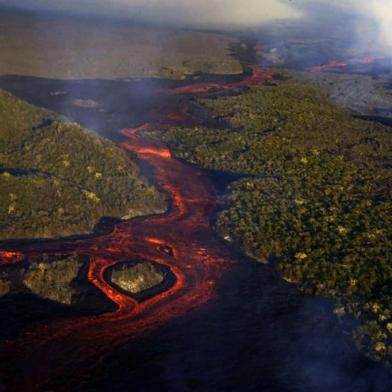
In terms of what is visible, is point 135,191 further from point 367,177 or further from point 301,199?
point 367,177

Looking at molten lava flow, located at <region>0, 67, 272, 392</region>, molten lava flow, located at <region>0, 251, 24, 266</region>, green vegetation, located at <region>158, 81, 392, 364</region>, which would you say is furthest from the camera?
molten lava flow, located at <region>0, 251, 24, 266</region>

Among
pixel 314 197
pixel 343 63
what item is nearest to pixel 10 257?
pixel 314 197

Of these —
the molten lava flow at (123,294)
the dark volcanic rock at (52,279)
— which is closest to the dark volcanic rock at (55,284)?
the dark volcanic rock at (52,279)

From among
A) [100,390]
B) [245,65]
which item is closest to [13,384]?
[100,390]

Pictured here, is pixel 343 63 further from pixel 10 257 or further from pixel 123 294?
pixel 10 257

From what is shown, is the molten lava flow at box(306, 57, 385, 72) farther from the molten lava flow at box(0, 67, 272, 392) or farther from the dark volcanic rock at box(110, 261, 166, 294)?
the dark volcanic rock at box(110, 261, 166, 294)

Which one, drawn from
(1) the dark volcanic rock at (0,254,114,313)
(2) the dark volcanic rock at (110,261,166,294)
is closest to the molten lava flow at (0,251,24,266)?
(1) the dark volcanic rock at (0,254,114,313)
